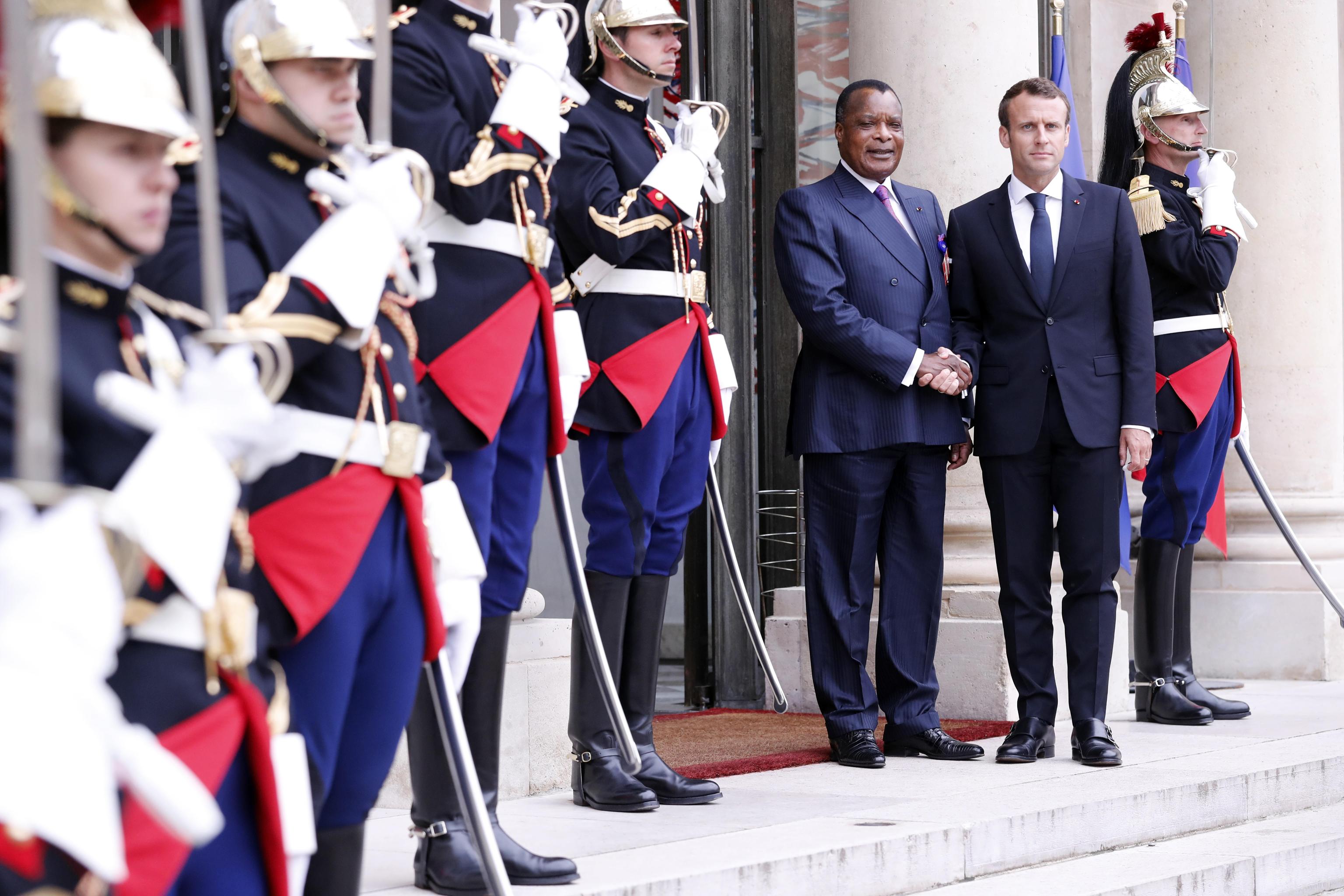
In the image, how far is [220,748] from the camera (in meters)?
1.81

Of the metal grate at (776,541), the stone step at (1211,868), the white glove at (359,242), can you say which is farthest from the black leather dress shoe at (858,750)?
the white glove at (359,242)

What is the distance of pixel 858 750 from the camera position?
4.99 meters

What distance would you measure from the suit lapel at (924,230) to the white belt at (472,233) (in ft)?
7.19

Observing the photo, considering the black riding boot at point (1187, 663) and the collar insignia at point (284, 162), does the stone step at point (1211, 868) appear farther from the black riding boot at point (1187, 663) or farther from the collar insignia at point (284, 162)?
the collar insignia at point (284, 162)

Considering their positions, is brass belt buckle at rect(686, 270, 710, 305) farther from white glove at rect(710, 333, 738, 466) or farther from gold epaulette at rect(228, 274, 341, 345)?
gold epaulette at rect(228, 274, 341, 345)

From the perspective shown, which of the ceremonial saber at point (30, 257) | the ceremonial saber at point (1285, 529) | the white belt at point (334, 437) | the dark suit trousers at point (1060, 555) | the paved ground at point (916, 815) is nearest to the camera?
the ceremonial saber at point (30, 257)

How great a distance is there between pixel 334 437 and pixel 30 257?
0.83m

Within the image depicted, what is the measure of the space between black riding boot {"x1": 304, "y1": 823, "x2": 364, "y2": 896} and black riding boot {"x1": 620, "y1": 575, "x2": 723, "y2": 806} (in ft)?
6.10

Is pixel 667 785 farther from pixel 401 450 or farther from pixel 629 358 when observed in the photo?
pixel 401 450

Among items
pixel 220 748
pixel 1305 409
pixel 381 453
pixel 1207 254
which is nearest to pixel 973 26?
pixel 1207 254

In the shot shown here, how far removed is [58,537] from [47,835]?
260 mm

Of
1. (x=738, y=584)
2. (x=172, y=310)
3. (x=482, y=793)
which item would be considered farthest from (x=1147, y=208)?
(x=172, y=310)

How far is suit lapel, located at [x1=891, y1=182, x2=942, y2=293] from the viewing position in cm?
516

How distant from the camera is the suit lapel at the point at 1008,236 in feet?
16.6
